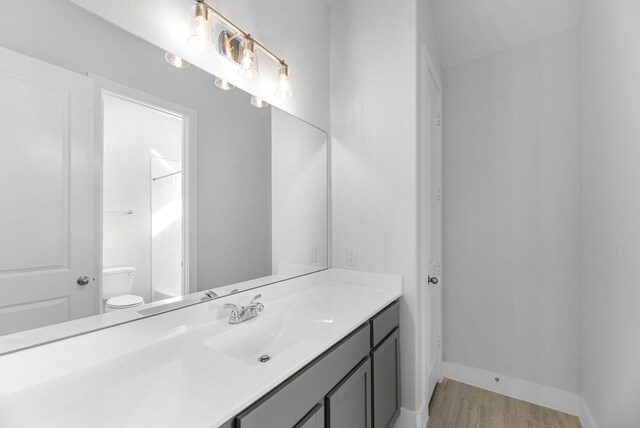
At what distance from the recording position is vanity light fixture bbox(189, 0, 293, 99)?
1.10 meters

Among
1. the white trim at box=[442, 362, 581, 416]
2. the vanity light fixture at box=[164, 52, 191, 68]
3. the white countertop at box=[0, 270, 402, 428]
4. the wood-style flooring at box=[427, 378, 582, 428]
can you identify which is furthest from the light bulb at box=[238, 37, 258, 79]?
the white trim at box=[442, 362, 581, 416]

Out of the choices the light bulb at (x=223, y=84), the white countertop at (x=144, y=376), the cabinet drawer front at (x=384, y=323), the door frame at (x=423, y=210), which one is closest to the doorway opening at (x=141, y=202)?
the white countertop at (x=144, y=376)

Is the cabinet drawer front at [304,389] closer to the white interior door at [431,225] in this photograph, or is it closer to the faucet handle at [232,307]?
the faucet handle at [232,307]

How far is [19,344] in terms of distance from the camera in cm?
78

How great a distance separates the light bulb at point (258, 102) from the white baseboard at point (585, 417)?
2502 millimetres

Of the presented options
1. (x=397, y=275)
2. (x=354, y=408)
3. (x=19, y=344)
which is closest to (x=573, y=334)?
(x=397, y=275)

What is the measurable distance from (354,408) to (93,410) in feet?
3.08

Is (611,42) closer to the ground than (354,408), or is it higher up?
higher up

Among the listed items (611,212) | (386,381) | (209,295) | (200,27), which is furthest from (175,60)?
Result: (611,212)

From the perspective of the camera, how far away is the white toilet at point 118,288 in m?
0.96

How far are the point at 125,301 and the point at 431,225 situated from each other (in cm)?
184

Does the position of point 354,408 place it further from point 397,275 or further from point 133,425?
point 133,425

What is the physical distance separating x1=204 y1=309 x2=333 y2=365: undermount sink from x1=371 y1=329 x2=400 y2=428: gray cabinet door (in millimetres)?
376

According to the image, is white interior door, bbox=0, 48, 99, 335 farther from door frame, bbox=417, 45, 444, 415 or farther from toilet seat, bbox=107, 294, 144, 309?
door frame, bbox=417, 45, 444, 415
